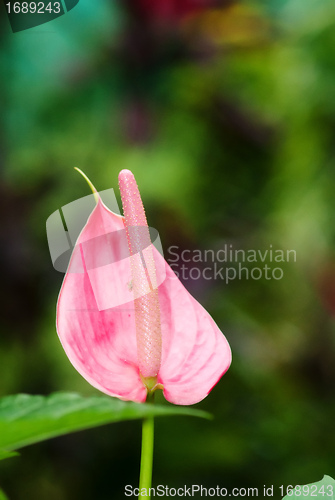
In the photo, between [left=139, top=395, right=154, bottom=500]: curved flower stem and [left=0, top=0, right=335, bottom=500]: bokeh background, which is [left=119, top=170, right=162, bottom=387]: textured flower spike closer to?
[left=139, top=395, right=154, bottom=500]: curved flower stem

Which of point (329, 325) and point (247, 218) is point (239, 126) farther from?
point (329, 325)

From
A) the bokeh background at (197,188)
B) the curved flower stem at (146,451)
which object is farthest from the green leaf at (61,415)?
the bokeh background at (197,188)

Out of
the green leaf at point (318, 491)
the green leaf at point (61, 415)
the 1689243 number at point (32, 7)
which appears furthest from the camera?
the 1689243 number at point (32, 7)

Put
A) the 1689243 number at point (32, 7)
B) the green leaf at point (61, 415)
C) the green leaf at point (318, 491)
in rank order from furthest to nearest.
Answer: the 1689243 number at point (32, 7)
the green leaf at point (318, 491)
the green leaf at point (61, 415)

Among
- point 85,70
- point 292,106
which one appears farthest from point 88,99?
point 292,106

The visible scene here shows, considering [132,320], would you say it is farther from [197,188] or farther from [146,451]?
[197,188]

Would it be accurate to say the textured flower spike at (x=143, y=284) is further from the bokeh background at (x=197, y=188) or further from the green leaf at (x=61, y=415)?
the bokeh background at (x=197, y=188)
